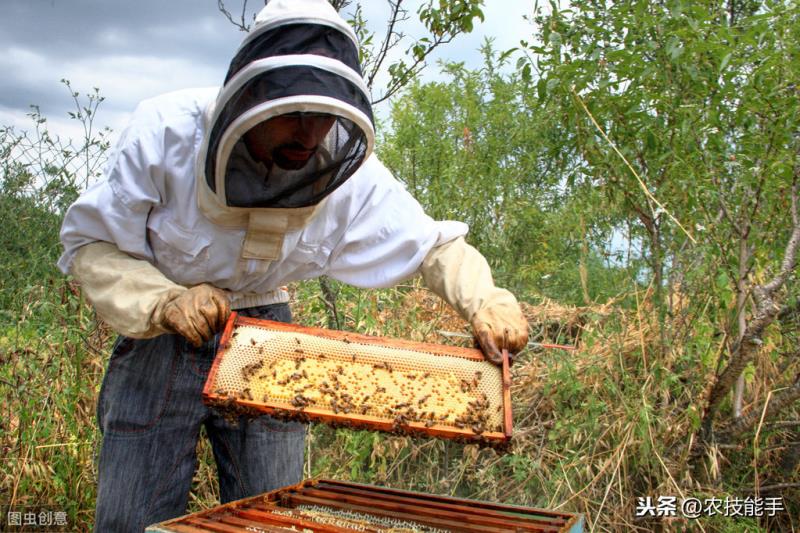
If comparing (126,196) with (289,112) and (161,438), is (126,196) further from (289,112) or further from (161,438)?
(161,438)

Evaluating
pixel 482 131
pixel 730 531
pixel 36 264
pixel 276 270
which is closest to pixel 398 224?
pixel 276 270

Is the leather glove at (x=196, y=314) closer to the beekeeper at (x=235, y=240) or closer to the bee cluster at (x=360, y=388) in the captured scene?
the beekeeper at (x=235, y=240)

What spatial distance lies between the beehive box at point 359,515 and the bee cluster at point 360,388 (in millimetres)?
283

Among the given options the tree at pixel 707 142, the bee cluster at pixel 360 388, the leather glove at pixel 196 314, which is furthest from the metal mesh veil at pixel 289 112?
the tree at pixel 707 142

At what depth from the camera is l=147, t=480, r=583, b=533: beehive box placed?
6.28 feet

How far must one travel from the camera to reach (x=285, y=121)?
2293 millimetres

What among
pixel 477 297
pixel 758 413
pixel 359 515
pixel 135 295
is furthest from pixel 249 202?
pixel 758 413

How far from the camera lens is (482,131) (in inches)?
229

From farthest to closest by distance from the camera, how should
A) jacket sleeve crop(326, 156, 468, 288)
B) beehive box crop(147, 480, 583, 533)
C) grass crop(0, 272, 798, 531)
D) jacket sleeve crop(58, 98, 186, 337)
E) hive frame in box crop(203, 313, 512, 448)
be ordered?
grass crop(0, 272, 798, 531), jacket sleeve crop(326, 156, 468, 288), jacket sleeve crop(58, 98, 186, 337), hive frame in box crop(203, 313, 512, 448), beehive box crop(147, 480, 583, 533)

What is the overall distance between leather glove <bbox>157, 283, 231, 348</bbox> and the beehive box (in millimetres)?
535

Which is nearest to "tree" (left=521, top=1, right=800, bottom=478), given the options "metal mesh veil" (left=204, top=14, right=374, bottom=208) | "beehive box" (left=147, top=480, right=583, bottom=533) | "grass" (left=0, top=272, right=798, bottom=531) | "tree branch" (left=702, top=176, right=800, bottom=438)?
"tree branch" (left=702, top=176, right=800, bottom=438)

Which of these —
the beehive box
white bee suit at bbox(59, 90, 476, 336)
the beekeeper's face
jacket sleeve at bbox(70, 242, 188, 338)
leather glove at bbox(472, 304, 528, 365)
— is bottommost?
the beehive box

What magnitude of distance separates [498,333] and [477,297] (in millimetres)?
233

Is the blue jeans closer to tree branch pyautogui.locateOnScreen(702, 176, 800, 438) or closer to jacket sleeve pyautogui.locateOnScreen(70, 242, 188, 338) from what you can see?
jacket sleeve pyautogui.locateOnScreen(70, 242, 188, 338)
